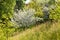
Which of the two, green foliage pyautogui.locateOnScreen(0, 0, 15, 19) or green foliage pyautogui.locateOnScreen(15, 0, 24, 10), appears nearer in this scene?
green foliage pyautogui.locateOnScreen(0, 0, 15, 19)

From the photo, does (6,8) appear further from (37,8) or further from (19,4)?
(37,8)

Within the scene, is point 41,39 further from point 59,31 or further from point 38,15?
point 38,15

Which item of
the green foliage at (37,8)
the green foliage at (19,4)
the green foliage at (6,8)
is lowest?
the green foliage at (37,8)

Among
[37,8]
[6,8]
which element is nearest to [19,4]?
[37,8]

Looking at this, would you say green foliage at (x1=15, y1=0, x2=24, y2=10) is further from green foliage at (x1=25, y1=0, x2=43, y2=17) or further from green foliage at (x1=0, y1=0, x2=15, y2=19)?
green foliage at (x1=0, y1=0, x2=15, y2=19)

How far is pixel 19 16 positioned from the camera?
81.8 ft

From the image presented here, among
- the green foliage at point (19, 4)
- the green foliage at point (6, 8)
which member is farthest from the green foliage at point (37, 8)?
the green foliage at point (6, 8)

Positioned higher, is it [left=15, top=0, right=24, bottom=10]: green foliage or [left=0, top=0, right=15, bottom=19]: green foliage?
[left=0, top=0, right=15, bottom=19]: green foliage

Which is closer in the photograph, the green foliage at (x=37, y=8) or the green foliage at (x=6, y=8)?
the green foliage at (x=6, y=8)

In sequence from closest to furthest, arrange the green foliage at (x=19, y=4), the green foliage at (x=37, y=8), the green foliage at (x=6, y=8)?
the green foliage at (x=6, y=8)
the green foliage at (x=37, y=8)
the green foliage at (x=19, y=4)

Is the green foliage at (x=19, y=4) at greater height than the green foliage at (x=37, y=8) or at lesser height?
greater

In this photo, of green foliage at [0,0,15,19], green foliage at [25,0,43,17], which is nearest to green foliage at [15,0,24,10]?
green foliage at [25,0,43,17]

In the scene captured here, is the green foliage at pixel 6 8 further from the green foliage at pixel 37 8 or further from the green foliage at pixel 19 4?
the green foliage at pixel 19 4

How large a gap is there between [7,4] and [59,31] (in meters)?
12.0
